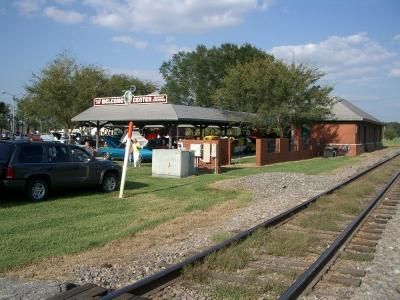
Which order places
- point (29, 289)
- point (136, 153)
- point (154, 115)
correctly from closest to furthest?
1. point (29, 289)
2. point (136, 153)
3. point (154, 115)

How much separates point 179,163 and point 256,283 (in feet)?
45.6

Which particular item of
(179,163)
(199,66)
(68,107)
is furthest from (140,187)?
(199,66)

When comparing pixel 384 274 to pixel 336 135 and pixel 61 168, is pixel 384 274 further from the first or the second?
pixel 336 135

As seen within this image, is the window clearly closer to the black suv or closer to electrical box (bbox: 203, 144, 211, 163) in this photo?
the black suv

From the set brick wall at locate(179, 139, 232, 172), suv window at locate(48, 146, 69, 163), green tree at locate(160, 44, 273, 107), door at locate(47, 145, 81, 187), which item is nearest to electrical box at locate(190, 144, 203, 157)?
brick wall at locate(179, 139, 232, 172)

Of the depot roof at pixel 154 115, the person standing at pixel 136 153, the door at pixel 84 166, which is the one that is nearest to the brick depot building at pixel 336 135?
the depot roof at pixel 154 115

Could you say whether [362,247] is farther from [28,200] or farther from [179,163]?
[179,163]

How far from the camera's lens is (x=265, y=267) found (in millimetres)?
7188

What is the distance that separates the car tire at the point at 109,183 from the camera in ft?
50.1

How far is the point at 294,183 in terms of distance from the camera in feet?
62.2

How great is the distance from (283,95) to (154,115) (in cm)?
1098

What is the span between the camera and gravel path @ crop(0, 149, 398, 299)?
6887mm

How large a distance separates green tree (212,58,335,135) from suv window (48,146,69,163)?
23681mm

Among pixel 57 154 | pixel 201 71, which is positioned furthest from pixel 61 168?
pixel 201 71
